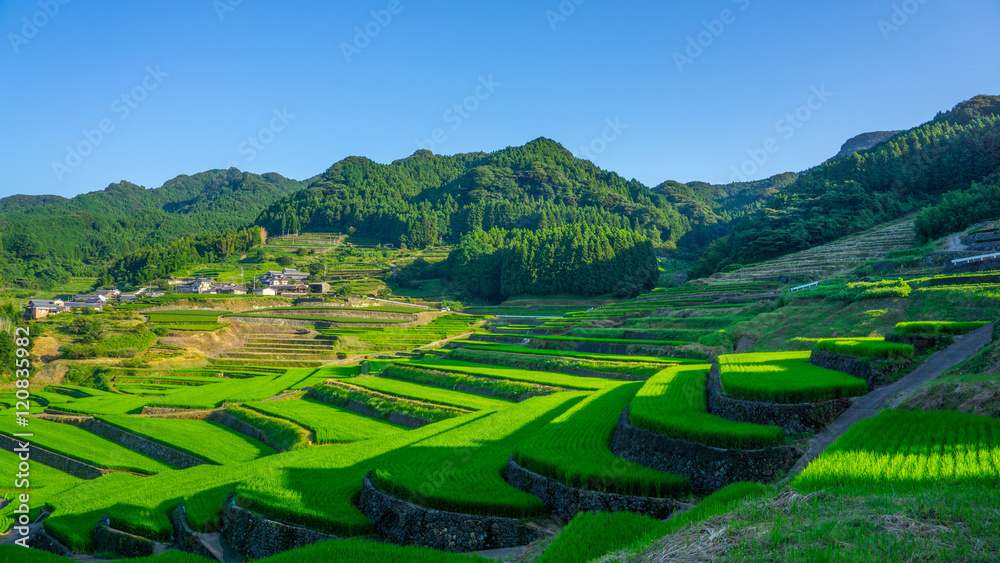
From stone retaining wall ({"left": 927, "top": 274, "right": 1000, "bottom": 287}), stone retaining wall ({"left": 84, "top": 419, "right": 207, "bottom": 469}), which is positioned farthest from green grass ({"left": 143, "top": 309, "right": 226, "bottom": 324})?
stone retaining wall ({"left": 927, "top": 274, "right": 1000, "bottom": 287})

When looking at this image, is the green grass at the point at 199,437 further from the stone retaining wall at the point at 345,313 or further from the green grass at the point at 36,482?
the stone retaining wall at the point at 345,313

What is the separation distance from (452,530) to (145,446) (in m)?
19.4

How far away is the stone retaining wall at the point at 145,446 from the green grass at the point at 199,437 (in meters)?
0.17

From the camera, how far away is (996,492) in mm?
5625

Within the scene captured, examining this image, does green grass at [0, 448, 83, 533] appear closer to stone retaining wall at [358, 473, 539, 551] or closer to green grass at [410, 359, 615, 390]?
stone retaining wall at [358, 473, 539, 551]

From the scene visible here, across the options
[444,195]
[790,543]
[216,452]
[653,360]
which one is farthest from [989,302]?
[444,195]

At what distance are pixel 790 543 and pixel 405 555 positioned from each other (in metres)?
5.34

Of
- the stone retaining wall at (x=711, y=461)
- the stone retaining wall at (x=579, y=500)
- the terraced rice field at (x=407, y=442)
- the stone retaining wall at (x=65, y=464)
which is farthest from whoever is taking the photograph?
the stone retaining wall at (x=65, y=464)

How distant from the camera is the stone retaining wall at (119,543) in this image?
12844 mm

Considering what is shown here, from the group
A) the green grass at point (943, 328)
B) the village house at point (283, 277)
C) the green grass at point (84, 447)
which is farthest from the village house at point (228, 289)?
the green grass at point (943, 328)

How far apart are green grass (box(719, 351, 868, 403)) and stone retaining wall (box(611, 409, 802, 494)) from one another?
1.41 m

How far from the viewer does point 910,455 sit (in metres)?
7.37

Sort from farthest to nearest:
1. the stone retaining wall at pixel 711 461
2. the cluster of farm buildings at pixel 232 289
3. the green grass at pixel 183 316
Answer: the cluster of farm buildings at pixel 232 289, the green grass at pixel 183 316, the stone retaining wall at pixel 711 461

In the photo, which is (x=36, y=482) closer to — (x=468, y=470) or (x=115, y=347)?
(x=468, y=470)
